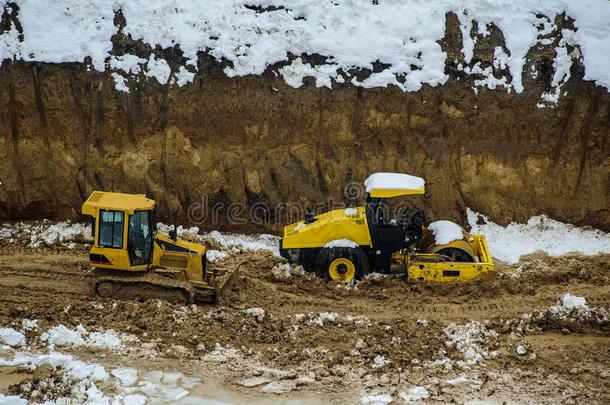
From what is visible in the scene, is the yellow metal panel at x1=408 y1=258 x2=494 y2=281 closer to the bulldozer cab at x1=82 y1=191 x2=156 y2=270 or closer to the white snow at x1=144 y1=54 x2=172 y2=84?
the bulldozer cab at x1=82 y1=191 x2=156 y2=270

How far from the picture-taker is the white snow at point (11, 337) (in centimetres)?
884

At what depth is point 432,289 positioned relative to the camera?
1078 cm

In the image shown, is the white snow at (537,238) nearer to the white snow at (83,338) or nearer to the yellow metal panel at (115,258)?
the yellow metal panel at (115,258)

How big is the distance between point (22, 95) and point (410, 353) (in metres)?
10.6

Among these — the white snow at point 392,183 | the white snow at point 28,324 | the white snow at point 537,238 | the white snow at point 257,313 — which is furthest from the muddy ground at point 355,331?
the white snow at point 392,183

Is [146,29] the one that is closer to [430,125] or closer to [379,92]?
[379,92]

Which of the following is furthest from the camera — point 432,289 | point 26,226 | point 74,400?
point 26,226

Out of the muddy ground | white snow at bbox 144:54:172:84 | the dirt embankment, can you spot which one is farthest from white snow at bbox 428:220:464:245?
white snow at bbox 144:54:172:84

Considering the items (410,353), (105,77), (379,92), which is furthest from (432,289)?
(105,77)

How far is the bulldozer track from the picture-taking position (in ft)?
32.4

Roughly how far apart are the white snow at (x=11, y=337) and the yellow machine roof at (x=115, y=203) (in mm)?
2137

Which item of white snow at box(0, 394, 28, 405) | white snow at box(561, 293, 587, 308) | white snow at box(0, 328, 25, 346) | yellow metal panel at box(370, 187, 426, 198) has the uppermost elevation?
yellow metal panel at box(370, 187, 426, 198)

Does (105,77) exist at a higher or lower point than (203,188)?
higher

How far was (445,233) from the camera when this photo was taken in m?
11.4
